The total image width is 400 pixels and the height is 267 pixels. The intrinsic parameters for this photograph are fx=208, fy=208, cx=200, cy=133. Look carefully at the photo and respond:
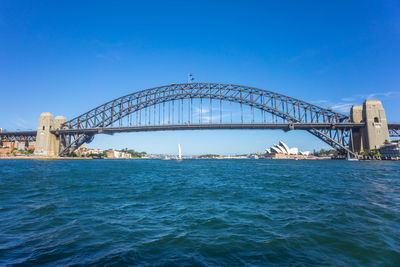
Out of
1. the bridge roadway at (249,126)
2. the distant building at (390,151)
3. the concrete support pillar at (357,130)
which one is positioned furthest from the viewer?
the bridge roadway at (249,126)

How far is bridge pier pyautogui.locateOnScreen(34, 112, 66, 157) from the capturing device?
5741 centimetres

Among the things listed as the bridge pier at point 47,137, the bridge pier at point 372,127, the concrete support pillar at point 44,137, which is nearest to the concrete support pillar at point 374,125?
the bridge pier at point 372,127

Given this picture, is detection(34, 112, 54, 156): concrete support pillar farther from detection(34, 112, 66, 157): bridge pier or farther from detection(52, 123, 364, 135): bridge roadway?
detection(52, 123, 364, 135): bridge roadway

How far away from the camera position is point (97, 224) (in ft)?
16.7

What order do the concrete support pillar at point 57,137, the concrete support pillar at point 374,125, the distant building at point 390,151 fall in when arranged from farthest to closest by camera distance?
the concrete support pillar at point 57,137
the concrete support pillar at point 374,125
the distant building at point 390,151

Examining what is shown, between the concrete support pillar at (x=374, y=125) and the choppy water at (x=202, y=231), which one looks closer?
the choppy water at (x=202, y=231)

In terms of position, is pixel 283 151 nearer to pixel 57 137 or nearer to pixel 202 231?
pixel 57 137

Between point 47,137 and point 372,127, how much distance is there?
82522 millimetres

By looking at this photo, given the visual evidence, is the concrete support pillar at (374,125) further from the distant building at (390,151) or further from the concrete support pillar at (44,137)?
the concrete support pillar at (44,137)

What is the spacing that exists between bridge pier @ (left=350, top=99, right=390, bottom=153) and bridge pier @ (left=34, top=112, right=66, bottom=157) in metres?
79.6

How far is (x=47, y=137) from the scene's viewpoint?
57781 mm

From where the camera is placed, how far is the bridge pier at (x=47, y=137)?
57.4 metres

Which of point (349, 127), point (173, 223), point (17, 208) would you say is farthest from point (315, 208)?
point (349, 127)

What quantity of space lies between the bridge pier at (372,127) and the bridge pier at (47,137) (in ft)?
261
